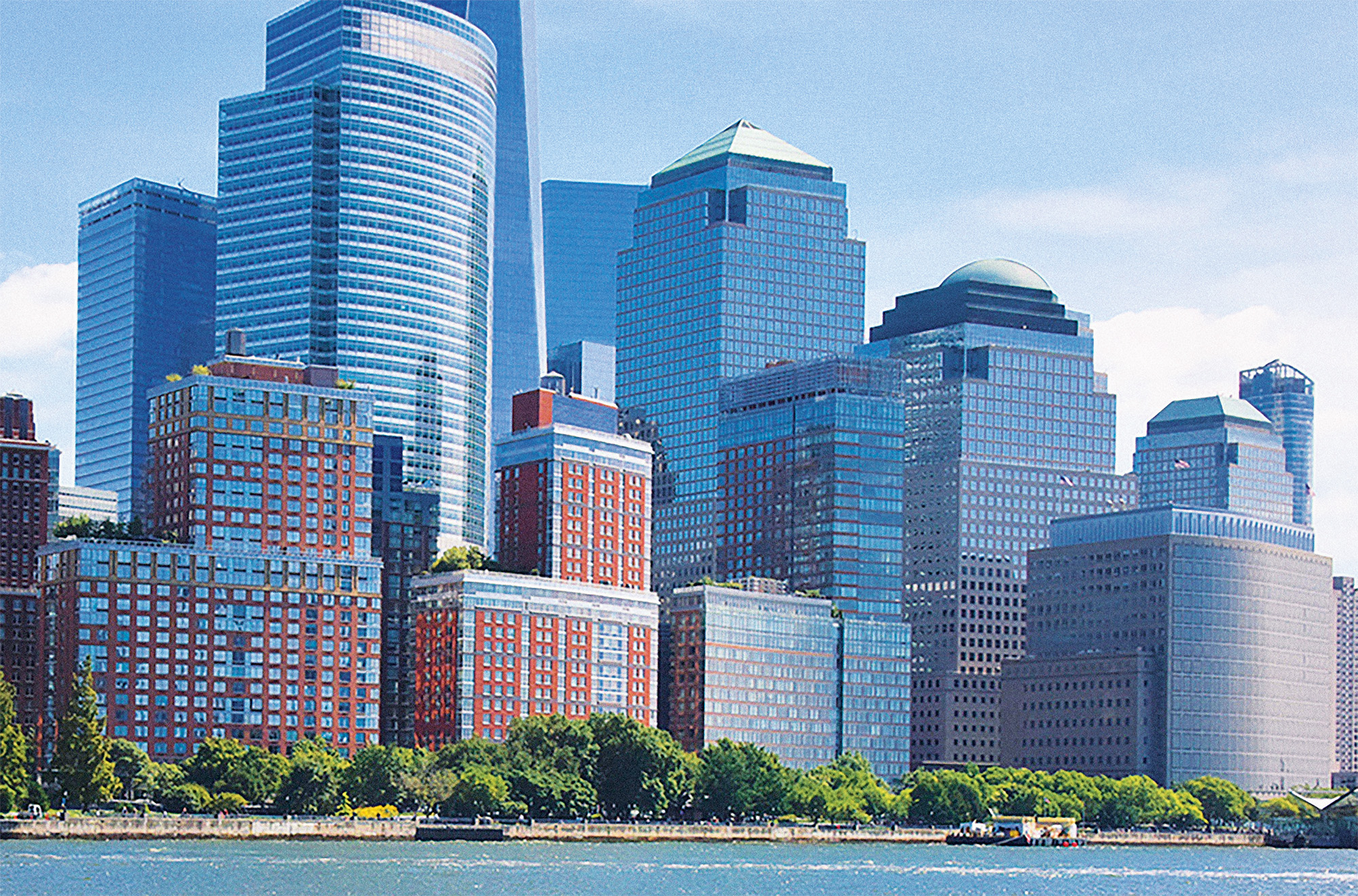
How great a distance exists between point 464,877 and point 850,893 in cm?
3185

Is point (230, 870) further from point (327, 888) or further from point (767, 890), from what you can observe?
point (767, 890)

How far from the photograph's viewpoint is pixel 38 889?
559ft

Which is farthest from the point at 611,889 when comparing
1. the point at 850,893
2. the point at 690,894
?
the point at 850,893

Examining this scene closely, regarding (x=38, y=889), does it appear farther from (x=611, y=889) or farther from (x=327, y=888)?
(x=611, y=889)

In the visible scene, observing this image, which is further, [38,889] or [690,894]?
[690,894]

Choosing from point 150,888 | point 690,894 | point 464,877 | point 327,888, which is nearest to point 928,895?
point 690,894

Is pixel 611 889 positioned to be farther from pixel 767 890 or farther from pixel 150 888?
pixel 150 888

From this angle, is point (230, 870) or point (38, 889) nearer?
point (38, 889)

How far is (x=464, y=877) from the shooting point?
7756 inches

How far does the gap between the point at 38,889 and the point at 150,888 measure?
8.45m

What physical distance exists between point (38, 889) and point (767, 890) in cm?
5899

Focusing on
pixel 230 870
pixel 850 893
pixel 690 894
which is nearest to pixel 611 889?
pixel 690 894

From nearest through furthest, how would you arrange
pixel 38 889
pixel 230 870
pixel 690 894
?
pixel 38 889 < pixel 690 894 < pixel 230 870

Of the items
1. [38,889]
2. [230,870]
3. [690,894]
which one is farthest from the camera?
[230,870]
